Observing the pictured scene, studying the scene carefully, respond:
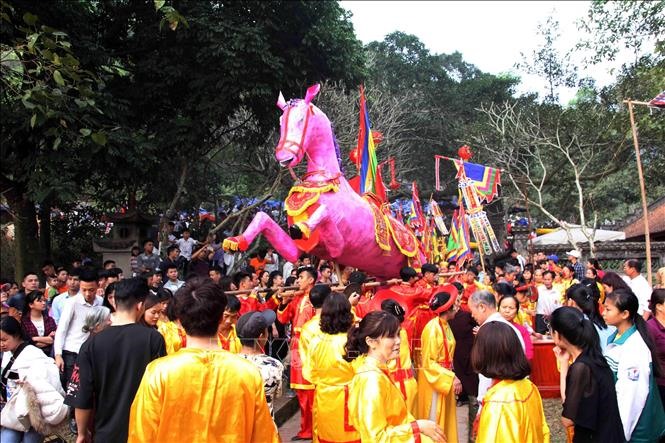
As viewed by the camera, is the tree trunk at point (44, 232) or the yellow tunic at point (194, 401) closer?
the yellow tunic at point (194, 401)

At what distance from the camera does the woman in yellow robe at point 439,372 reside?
507 cm

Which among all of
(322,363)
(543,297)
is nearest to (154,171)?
(543,297)

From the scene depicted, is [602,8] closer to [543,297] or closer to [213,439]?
[543,297]

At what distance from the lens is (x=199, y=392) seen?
276 cm

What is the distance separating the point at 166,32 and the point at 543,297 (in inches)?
354

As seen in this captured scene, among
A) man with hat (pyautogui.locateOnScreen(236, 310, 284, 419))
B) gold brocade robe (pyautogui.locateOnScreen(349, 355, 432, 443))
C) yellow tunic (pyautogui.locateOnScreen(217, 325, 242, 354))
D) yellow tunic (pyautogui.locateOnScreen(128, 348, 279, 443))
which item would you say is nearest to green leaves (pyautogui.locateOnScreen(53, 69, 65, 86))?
yellow tunic (pyautogui.locateOnScreen(217, 325, 242, 354))

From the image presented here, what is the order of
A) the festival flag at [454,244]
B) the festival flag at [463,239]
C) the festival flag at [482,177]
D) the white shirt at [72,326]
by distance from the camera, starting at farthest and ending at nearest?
1. the festival flag at [454,244]
2. the festival flag at [463,239]
3. the festival flag at [482,177]
4. the white shirt at [72,326]

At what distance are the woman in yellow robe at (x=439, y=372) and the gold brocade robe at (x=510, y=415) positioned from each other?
1.83m

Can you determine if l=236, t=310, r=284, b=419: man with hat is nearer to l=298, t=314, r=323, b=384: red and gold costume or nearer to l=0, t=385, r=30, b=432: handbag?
l=298, t=314, r=323, b=384: red and gold costume

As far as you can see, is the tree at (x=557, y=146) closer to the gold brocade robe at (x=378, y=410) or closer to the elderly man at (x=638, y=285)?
the elderly man at (x=638, y=285)

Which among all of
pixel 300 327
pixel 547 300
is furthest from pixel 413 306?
pixel 547 300

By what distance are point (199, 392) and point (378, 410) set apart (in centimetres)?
86

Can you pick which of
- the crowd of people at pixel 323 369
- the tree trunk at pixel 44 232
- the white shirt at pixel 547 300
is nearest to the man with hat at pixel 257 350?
the crowd of people at pixel 323 369

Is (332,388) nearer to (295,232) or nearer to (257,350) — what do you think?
(257,350)
